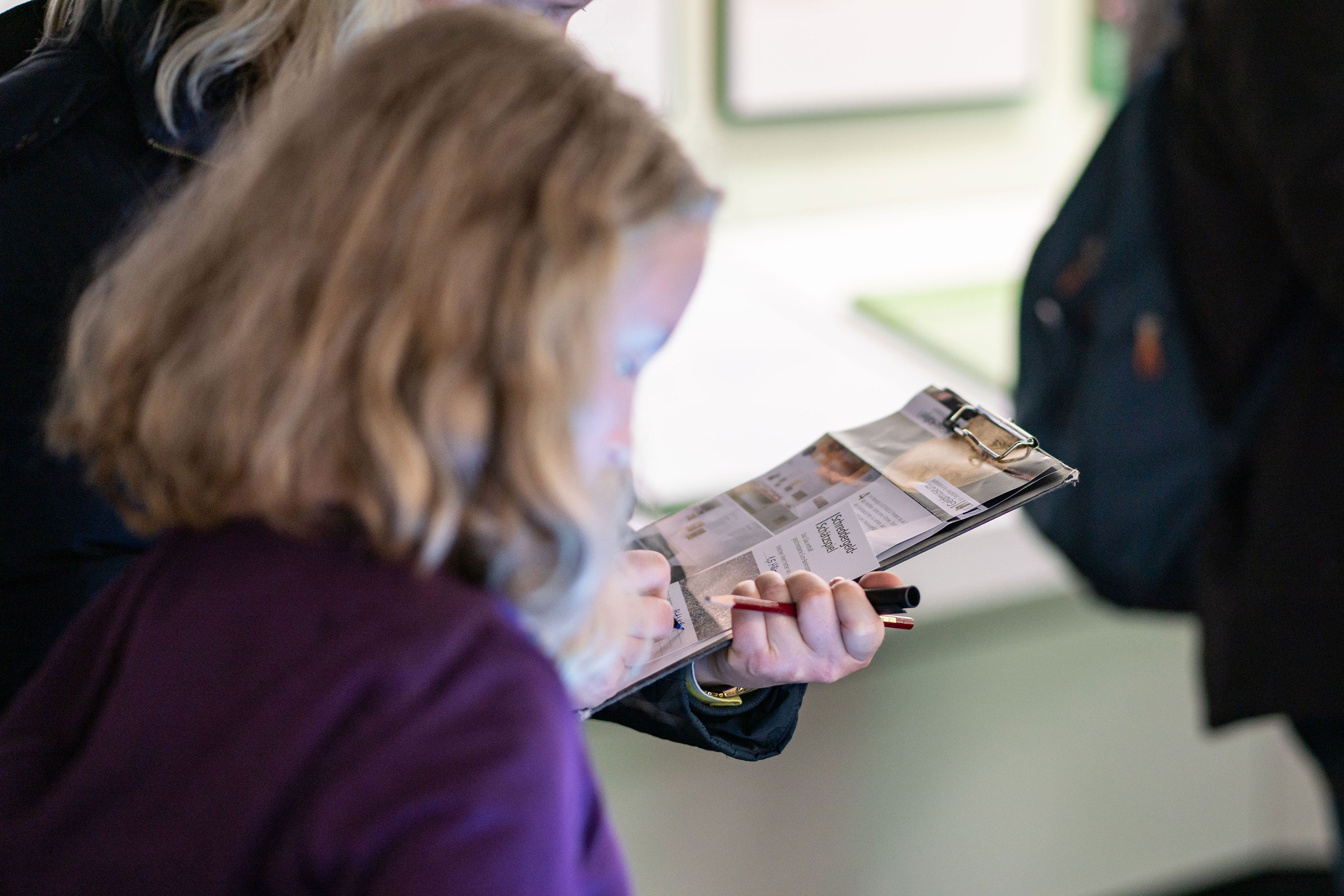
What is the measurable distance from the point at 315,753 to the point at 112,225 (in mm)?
458

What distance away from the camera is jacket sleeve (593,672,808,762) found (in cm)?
80

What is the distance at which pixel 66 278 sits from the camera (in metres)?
0.77

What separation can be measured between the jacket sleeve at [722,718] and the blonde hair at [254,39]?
0.45 m

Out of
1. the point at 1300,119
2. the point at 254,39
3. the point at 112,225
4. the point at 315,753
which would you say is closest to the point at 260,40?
the point at 254,39

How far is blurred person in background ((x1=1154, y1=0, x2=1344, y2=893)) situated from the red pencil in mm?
606

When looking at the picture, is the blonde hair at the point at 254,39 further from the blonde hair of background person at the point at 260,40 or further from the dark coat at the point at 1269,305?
the dark coat at the point at 1269,305

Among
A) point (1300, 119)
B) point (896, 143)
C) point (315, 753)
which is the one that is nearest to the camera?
point (315, 753)

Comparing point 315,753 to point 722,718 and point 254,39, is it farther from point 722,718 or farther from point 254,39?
point 254,39

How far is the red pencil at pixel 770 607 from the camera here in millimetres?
727

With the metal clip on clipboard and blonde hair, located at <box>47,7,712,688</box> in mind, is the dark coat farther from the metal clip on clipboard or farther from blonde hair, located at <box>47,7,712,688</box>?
blonde hair, located at <box>47,7,712,688</box>

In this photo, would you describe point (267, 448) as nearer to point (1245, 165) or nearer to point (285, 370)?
point (285, 370)

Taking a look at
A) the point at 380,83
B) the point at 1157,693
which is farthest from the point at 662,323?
the point at 1157,693

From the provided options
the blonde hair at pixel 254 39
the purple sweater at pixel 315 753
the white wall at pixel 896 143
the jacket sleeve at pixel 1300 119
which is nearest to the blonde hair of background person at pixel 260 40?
the blonde hair at pixel 254 39

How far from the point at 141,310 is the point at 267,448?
12cm
